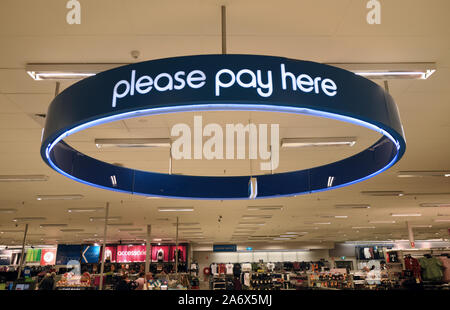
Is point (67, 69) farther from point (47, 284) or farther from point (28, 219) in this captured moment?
point (28, 219)

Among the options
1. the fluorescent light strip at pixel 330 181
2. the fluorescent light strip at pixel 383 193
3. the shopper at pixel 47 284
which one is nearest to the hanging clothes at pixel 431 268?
the fluorescent light strip at pixel 383 193

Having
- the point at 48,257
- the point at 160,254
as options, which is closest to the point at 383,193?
the point at 160,254

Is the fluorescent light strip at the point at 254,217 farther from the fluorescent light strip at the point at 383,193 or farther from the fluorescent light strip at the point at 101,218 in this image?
the fluorescent light strip at the point at 101,218

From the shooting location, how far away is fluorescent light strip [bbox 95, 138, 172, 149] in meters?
5.73

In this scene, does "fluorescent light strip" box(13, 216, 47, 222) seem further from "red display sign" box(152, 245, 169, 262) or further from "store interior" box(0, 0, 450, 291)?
"red display sign" box(152, 245, 169, 262)

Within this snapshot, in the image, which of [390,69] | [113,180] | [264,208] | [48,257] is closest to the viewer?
[390,69]

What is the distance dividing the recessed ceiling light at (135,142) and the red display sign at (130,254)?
20632 mm

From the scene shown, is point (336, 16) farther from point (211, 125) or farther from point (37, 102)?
point (37, 102)

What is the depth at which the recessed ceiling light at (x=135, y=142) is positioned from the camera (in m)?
5.73

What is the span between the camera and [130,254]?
25.1 meters

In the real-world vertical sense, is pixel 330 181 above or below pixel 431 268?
above

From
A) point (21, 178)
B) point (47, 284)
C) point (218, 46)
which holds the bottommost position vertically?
point (47, 284)
